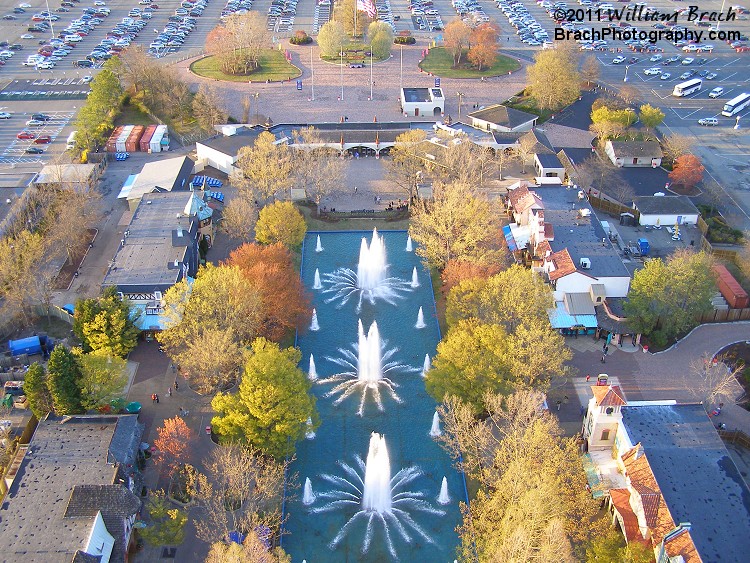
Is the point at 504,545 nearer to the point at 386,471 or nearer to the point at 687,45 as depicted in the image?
the point at 386,471

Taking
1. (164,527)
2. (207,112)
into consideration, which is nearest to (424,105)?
(207,112)

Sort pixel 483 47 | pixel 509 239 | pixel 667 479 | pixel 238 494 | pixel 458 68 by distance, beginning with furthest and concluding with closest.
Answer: pixel 458 68
pixel 483 47
pixel 509 239
pixel 667 479
pixel 238 494

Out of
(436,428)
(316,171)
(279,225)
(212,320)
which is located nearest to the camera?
(436,428)

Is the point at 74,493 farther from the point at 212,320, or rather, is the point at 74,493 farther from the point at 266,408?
the point at 212,320

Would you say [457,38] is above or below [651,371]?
above

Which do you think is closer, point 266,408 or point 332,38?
point 266,408

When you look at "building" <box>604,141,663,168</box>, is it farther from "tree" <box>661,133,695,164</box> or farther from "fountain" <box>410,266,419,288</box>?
"fountain" <box>410,266,419,288</box>

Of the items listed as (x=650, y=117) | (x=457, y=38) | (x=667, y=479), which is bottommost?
(x=457, y=38)

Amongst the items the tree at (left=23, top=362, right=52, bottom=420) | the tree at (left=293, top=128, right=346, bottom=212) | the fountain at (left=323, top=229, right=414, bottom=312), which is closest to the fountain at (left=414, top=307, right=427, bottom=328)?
the fountain at (left=323, top=229, right=414, bottom=312)
